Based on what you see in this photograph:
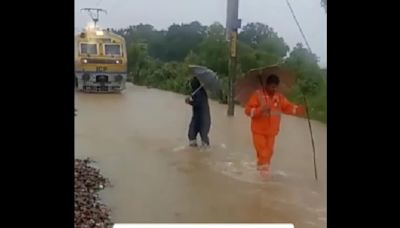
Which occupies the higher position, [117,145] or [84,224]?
[117,145]

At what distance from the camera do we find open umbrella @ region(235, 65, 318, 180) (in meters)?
2.62

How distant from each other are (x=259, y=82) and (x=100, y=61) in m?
0.65

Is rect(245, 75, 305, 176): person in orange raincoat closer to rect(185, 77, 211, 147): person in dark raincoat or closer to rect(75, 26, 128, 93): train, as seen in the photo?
rect(185, 77, 211, 147): person in dark raincoat

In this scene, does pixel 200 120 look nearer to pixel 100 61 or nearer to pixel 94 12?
pixel 100 61

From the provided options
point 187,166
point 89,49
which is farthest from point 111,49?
point 187,166

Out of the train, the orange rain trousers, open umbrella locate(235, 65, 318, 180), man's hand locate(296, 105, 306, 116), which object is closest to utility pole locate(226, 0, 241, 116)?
open umbrella locate(235, 65, 318, 180)

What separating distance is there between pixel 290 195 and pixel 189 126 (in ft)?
1.57

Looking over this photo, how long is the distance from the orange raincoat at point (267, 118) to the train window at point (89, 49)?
649 millimetres

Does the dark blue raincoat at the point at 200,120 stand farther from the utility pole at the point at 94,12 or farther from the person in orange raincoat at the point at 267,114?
the utility pole at the point at 94,12

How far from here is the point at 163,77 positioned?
8.92ft
